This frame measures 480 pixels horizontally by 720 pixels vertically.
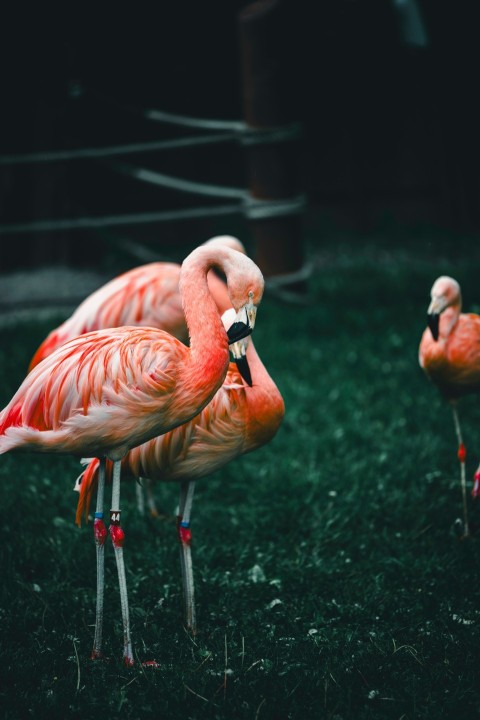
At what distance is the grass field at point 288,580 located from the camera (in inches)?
107

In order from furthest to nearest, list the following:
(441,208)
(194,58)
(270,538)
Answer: (441,208), (194,58), (270,538)

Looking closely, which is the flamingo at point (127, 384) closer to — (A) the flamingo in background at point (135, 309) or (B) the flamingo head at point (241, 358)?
(B) the flamingo head at point (241, 358)

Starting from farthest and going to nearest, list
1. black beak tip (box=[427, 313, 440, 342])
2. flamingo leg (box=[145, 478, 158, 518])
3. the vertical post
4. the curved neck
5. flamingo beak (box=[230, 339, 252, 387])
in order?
the vertical post
flamingo leg (box=[145, 478, 158, 518])
black beak tip (box=[427, 313, 440, 342])
the curved neck
flamingo beak (box=[230, 339, 252, 387])

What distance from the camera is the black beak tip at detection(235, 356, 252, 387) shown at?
3.05 meters

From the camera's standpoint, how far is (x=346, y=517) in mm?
3957

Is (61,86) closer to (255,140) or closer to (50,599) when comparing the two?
(255,140)

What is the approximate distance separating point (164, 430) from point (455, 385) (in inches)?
64.9

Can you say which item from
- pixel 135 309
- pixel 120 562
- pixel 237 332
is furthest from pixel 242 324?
pixel 135 309

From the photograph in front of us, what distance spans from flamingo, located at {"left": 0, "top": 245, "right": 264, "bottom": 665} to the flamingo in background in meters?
1.20

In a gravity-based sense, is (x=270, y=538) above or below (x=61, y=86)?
below

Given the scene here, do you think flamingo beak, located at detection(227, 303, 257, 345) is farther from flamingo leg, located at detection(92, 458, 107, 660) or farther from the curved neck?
flamingo leg, located at detection(92, 458, 107, 660)

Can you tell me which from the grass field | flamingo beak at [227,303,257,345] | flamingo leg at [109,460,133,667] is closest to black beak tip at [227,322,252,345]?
flamingo beak at [227,303,257,345]

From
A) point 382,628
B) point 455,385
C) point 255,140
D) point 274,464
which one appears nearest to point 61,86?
point 255,140

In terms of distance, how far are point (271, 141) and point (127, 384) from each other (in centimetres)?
437
